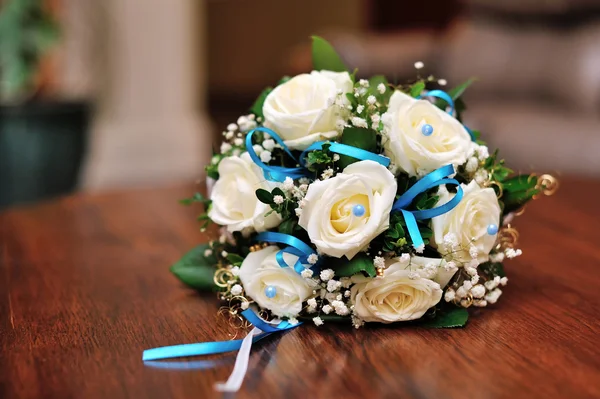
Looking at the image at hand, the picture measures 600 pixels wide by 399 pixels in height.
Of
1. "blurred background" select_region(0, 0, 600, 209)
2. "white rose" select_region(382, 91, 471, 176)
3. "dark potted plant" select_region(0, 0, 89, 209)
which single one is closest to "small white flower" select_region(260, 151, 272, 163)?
"white rose" select_region(382, 91, 471, 176)

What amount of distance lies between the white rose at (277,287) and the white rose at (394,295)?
48 millimetres

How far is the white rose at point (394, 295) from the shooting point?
60 centimetres

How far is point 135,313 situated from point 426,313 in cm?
29

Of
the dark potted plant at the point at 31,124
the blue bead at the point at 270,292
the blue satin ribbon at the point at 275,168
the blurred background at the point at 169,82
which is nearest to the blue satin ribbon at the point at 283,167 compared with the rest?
the blue satin ribbon at the point at 275,168

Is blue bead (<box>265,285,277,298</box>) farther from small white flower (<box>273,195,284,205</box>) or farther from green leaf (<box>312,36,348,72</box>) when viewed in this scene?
green leaf (<box>312,36,348,72</box>)

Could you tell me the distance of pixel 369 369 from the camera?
532 mm

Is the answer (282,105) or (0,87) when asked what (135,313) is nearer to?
(282,105)

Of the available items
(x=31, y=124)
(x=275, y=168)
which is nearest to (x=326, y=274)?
(x=275, y=168)

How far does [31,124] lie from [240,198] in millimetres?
1664

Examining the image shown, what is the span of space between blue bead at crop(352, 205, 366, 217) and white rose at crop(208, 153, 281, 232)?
91 millimetres

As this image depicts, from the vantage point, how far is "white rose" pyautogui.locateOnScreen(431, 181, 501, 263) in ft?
2.01

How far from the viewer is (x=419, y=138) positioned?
2.02ft

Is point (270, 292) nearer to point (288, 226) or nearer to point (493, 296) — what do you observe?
point (288, 226)

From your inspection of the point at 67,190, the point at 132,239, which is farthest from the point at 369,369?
the point at 67,190
